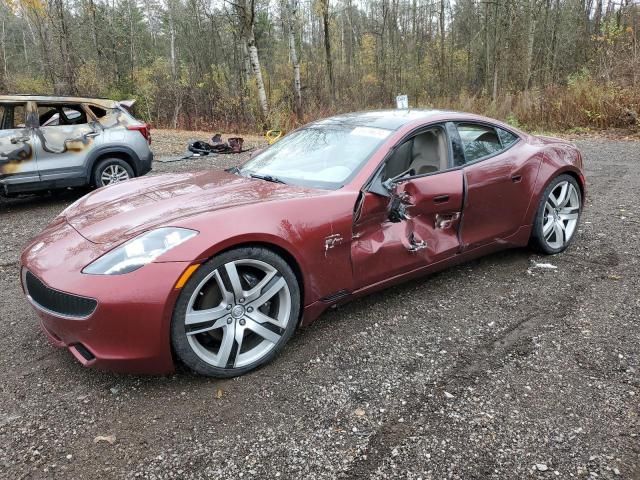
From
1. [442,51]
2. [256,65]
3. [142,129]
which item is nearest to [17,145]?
[142,129]

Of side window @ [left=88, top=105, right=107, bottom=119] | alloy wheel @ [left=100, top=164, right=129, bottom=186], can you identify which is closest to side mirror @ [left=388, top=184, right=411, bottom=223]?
alloy wheel @ [left=100, top=164, right=129, bottom=186]

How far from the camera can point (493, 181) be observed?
3.76m

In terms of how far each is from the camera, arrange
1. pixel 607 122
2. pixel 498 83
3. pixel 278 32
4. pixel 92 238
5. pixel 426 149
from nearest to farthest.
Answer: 1. pixel 92 238
2. pixel 426 149
3. pixel 607 122
4. pixel 498 83
5. pixel 278 32

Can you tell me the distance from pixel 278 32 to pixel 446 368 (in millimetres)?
37414

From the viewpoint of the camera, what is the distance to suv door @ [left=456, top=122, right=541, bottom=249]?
3670 millimetres

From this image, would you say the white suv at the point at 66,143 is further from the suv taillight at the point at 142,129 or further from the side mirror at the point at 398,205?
the side mirror at the point at 398,205

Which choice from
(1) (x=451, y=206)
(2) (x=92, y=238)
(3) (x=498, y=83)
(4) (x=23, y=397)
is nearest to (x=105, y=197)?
(2) (x=92, y=238)

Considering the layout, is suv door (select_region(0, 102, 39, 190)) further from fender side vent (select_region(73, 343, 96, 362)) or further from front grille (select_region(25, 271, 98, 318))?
fender side vent (select_region(73, 343, 96, 362))

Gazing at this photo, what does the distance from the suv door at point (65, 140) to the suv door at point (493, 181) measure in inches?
213

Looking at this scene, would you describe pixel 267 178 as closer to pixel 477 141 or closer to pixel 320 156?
pixel 320 156

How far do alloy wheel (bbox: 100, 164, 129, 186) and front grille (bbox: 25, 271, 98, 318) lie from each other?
4832 mm

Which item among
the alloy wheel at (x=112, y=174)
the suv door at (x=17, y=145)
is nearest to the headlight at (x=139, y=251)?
the suv door at (x=17, y=145)

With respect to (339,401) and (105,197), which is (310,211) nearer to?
(339,401)

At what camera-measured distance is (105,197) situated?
3.41 m
